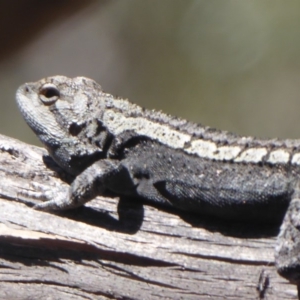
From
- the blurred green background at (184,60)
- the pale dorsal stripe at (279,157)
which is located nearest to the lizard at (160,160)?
the pale dorsal stripe at (279,157)

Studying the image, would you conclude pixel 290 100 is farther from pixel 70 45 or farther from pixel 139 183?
pixel 139 183

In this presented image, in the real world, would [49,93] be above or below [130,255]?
above

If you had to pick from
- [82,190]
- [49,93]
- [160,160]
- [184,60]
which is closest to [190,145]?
[160,160]

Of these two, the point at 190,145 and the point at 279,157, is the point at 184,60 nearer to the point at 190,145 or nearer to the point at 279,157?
the point at 190,145

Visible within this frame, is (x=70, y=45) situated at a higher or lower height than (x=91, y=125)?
higher

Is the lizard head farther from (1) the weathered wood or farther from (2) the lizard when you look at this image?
(1) the weathered wood

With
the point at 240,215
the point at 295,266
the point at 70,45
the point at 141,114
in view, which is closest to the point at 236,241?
the point at 240,215
